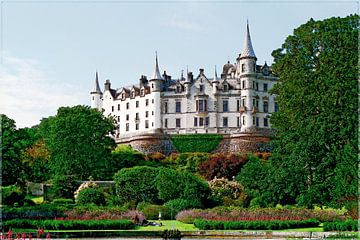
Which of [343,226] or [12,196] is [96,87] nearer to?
[12,196]

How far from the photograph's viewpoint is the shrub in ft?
175

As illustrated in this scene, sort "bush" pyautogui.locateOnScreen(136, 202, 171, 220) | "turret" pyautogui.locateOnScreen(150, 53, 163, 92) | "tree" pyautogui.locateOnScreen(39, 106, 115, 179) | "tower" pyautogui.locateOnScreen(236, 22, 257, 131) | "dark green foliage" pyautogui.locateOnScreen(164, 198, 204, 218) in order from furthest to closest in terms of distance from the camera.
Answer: "turret" pyautogui.locateOnScreen(150, 53, 163, 92), "tower" pyautogui.locateOnScreen(236, 22, 257, 131), "tree" pyautogui.locateOnScreen(39, 106, 115, 179), "dark green foliage" pyautogui.locateOnScreen(164, 198, 204, 218), "bush" pyautogui.locateOnScreen(136, 202, 171, 220)

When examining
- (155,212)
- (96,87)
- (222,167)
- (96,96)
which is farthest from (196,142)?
(155,212)

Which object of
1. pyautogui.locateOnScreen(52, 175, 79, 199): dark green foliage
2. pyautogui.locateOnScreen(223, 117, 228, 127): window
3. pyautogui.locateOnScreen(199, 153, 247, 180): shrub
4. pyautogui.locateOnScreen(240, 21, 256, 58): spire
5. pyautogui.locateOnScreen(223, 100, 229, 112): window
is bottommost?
pyautogui.locateOnScreen(52, 175, 79, 199): dark green foliage

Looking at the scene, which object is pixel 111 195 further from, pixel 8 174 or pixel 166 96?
pixel 166 96

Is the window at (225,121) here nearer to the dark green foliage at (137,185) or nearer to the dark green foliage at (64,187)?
the dark green foliage at (64,187)

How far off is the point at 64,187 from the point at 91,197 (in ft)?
21.8

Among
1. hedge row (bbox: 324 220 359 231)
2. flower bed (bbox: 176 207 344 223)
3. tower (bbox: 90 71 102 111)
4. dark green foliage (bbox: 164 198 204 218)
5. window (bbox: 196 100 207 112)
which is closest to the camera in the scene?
hedge row (bbox: 324 220 359 231)

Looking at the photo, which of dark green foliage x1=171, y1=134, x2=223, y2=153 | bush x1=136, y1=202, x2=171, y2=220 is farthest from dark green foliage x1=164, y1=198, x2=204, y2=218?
dark green foliage x1=171, y1=134, x2=223, y2=153

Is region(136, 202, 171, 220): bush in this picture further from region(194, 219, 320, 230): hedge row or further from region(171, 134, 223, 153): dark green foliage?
region(171, 134, 223, 153): dark green foliage

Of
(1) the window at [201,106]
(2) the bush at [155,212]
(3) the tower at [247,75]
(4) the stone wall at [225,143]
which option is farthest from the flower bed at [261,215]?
(1) the window at [201,106]

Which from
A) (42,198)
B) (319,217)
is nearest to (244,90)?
(42,198)

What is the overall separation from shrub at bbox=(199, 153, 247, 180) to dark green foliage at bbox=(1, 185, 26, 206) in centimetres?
A: 2249

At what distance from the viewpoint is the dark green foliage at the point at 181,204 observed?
3393 centimetres
